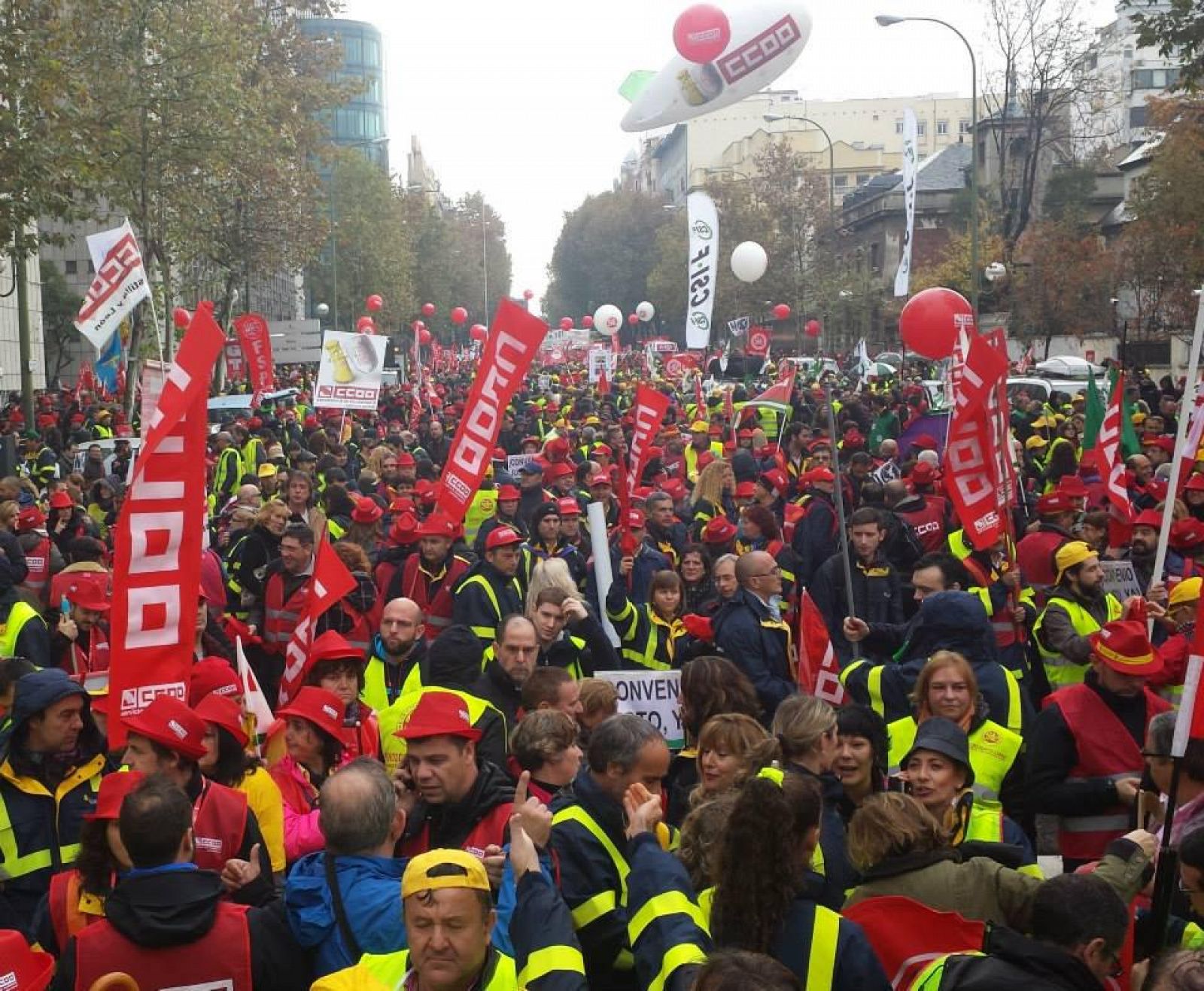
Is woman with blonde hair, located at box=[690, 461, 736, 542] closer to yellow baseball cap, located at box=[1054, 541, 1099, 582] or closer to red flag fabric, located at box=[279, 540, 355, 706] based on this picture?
yellow baseball cap, located at box=[1054, 541, 1099, 582]

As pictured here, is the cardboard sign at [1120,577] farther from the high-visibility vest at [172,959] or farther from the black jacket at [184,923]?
the high-visibility vest at [172,959]

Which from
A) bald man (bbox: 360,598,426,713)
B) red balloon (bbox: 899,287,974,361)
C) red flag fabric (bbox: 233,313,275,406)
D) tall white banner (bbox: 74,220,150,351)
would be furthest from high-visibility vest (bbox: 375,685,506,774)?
red flag fabric (bbox: 233,313,275,406)

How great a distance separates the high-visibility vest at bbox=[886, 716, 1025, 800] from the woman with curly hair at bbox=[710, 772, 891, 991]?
1912 mm

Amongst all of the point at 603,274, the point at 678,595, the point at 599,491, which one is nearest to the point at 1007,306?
the point at 599,491

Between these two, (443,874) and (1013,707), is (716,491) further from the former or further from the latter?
(443,874)

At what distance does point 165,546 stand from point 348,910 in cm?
215

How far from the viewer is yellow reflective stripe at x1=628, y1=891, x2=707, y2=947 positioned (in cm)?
375

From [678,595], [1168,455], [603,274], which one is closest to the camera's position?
[678,595]

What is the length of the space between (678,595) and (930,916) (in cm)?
463

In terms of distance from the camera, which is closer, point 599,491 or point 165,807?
point 165,807

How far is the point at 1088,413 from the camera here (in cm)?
1495

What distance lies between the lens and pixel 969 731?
569 cm

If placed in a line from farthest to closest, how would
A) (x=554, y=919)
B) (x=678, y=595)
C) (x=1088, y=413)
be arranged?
(x=1088, y=413), (x=678, y=595), (x=554, y=919)

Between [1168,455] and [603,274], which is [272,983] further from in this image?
[603,274]
